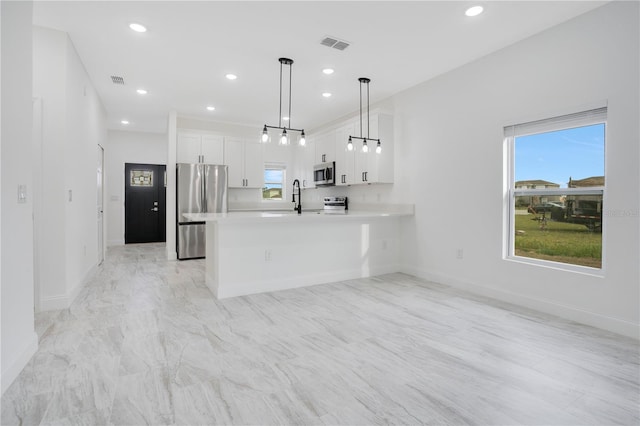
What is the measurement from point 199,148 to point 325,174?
8.43 ft

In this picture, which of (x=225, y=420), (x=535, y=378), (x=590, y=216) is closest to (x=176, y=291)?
(x=225, y=420)

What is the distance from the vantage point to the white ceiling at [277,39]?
288 centimetres

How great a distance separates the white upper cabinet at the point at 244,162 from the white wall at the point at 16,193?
4597 mm

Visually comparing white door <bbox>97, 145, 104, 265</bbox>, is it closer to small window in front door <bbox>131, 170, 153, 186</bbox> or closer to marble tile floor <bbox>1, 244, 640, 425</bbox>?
small window in front door <bbox>131, 170, 153, 186</bbox>

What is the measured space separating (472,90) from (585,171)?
1.50 metres

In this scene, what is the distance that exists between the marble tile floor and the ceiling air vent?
2.76m

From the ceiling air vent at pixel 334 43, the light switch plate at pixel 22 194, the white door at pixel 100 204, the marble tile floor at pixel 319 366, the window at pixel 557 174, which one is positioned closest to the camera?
the marble tile floor at pixel 319 366

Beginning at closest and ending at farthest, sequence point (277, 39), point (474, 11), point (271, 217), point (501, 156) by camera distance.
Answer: point (474, 11) < point (277, 39) < point (501, 156) < point (271, 217)

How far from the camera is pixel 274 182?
7754 millimetres

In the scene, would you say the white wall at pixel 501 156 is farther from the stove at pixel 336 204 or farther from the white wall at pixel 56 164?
the white wall at pixel 56 164

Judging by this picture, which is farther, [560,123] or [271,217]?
[271,217]

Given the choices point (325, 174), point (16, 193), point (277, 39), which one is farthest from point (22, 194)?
point (325, 174)

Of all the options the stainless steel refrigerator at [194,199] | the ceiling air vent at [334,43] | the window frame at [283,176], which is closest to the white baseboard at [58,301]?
the stainless steel refrigerator at [194,199]

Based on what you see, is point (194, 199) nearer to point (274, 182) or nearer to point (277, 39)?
point (274, 182)
